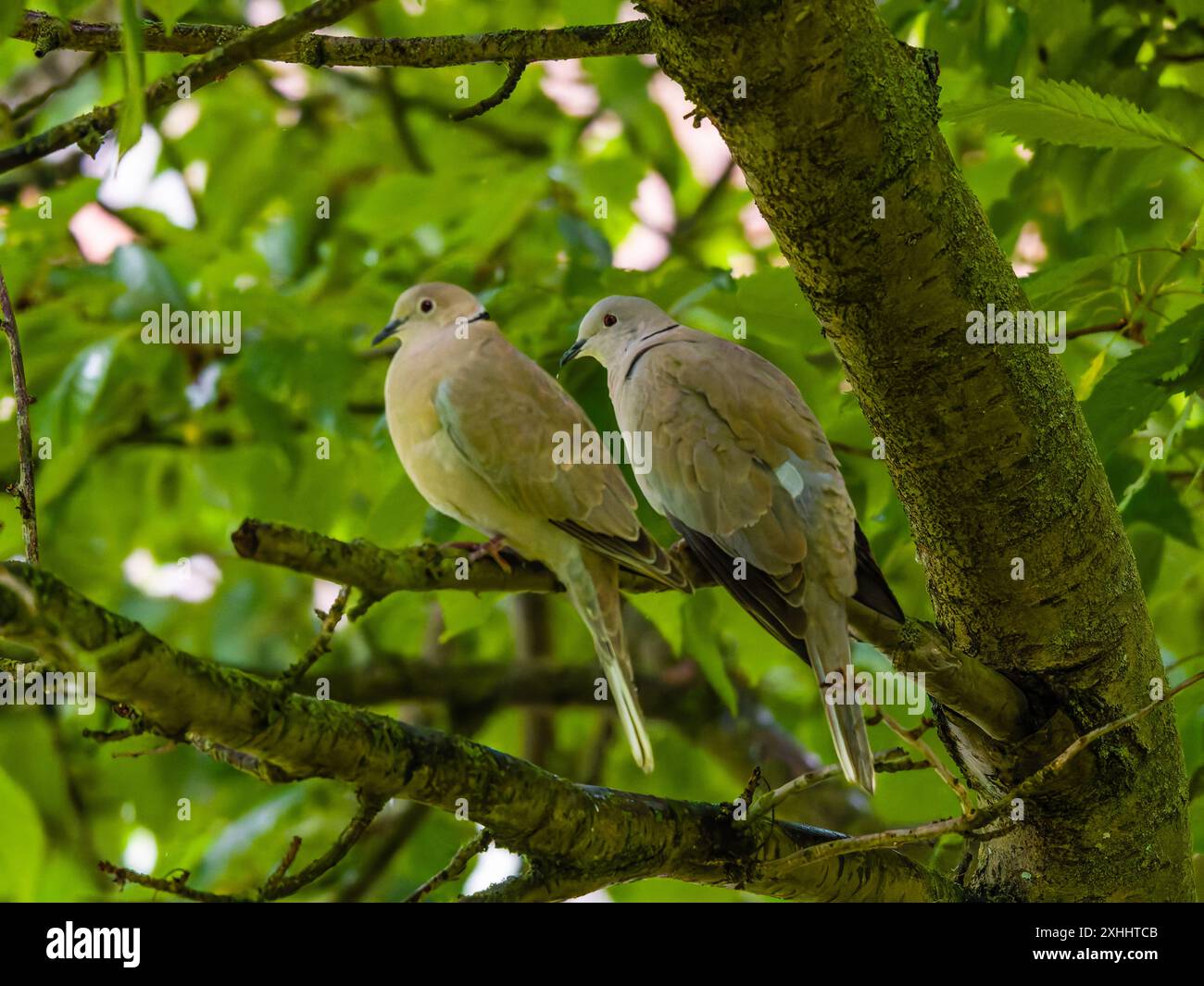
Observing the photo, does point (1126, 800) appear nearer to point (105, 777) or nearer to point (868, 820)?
point (868, 820)

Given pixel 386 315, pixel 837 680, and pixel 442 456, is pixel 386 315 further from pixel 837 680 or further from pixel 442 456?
pixel 837 680

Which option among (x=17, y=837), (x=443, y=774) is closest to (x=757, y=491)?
(x=443, y=774)

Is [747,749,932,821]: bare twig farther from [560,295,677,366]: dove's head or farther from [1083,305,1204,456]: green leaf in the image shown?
[560,295,677,366]: dove's head

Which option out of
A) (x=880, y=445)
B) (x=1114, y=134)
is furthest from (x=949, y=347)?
(x=1114, y=134)

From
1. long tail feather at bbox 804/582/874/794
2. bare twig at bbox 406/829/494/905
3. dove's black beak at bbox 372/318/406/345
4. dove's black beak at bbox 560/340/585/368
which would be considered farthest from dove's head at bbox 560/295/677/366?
bare twig at bbox 406/829/494/905

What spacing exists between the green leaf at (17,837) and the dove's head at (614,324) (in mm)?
1162

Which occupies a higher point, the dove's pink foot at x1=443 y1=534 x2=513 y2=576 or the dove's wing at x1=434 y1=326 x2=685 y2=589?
the dove's wing at x1=434 y1=326 x2=685 y2=589

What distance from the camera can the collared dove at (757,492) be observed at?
4.92 ft

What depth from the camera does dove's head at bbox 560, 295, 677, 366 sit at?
193 cm

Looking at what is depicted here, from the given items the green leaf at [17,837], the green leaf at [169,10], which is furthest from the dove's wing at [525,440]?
the green leaf at [17,837]

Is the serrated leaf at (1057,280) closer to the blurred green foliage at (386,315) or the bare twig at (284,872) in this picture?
the blurred green foliage at (386,315)

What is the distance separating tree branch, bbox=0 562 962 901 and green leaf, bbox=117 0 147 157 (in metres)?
0.33

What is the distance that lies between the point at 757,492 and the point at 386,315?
143cm

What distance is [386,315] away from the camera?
282cm
